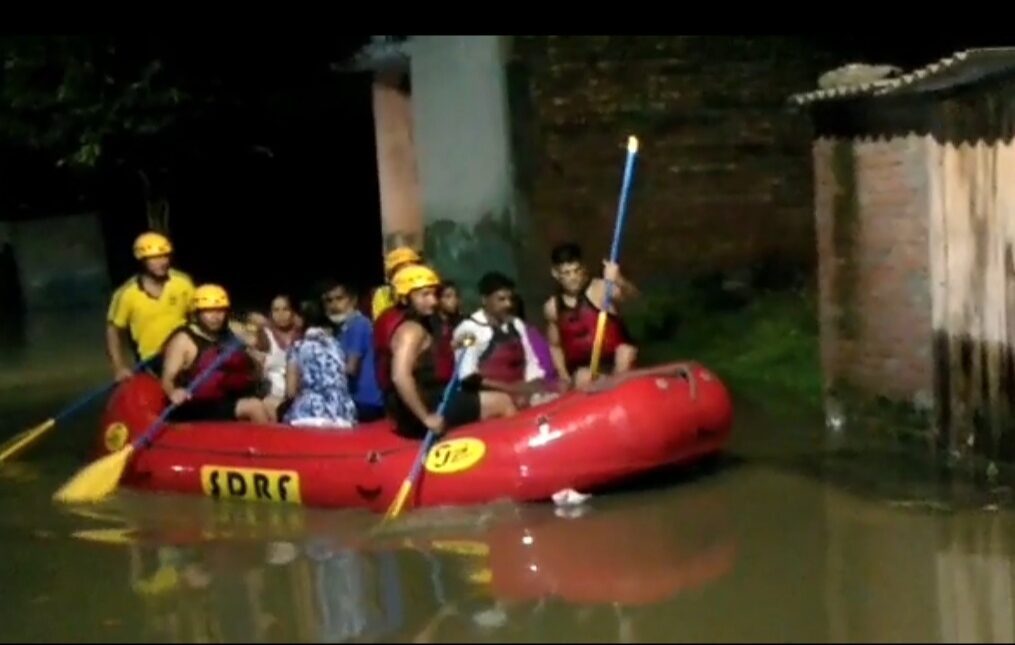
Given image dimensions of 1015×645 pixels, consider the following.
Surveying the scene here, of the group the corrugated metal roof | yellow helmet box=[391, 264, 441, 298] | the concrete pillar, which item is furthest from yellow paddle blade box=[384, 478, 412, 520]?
the concrete pillar

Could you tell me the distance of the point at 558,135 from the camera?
48.5 ft

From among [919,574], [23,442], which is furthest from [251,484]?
[919,574]

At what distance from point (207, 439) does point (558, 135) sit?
19.0 feet

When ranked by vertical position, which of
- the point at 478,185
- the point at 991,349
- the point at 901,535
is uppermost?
the point at 478,185

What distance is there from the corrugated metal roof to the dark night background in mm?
9180

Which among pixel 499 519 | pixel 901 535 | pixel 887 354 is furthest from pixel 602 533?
pixel 887 354

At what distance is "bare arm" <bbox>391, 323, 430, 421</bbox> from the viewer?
901cm

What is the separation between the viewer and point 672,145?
595 inches

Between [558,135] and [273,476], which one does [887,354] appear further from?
[558,135]

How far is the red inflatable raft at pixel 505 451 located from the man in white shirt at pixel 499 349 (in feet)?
1.96

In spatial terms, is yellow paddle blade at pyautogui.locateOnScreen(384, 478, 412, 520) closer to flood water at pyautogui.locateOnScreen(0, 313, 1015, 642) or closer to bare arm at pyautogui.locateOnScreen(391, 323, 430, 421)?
flood water at pyautogui.locateOnScreen(0, 313, 1015, 642)

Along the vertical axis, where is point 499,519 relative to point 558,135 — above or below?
below

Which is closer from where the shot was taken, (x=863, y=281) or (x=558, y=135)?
(x=863, y=281)

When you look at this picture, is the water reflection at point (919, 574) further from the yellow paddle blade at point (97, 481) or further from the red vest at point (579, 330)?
the yellow paddle blade at point (97, 481)
